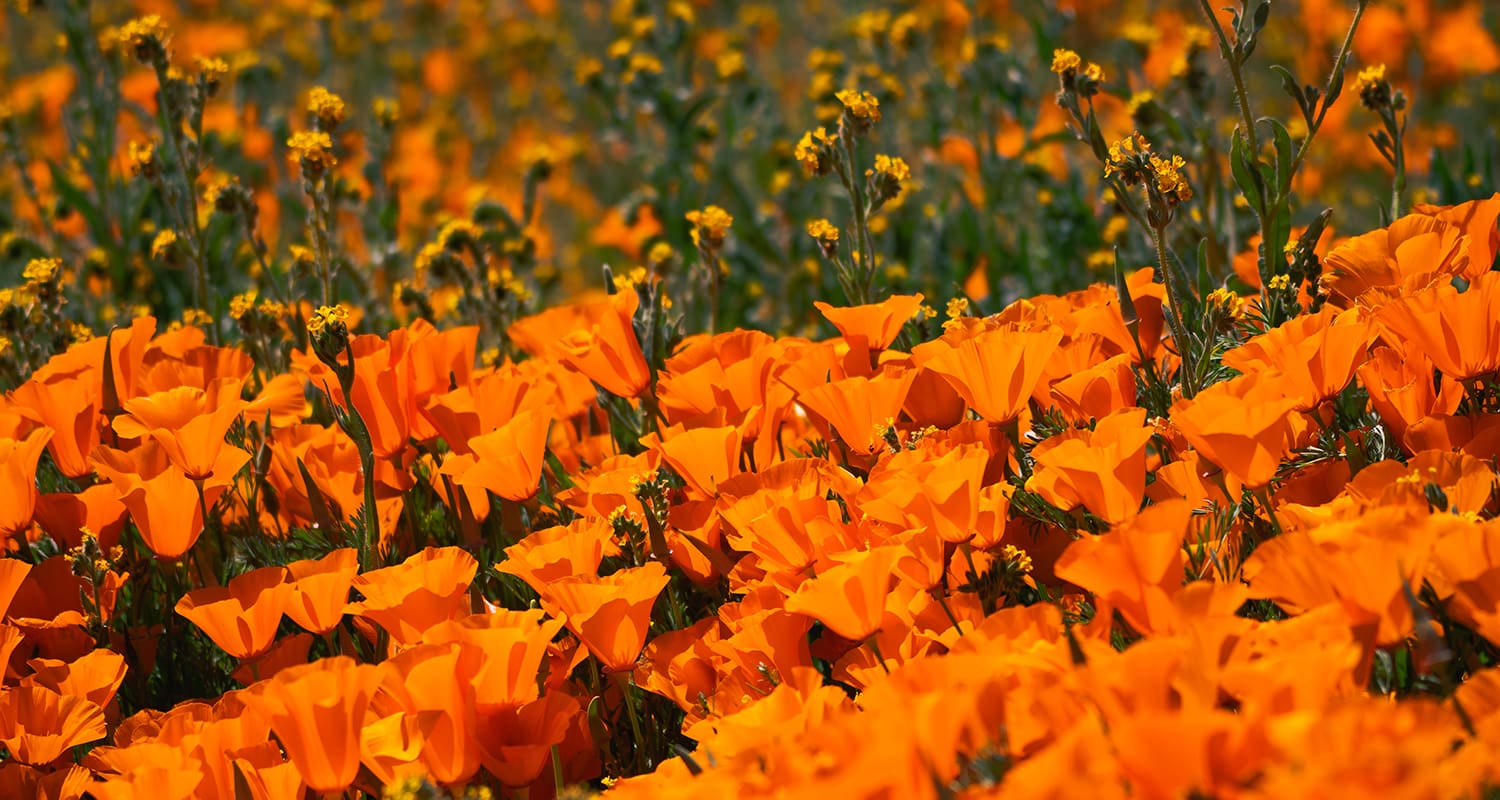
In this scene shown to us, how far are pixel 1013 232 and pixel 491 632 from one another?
3330mm

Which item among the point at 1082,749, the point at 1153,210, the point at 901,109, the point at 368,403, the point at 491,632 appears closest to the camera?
the point at 1082,749

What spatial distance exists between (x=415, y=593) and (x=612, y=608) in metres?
0.24

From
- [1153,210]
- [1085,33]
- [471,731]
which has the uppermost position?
[1085,33]

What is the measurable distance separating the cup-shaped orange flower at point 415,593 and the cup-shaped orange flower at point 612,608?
12 cm

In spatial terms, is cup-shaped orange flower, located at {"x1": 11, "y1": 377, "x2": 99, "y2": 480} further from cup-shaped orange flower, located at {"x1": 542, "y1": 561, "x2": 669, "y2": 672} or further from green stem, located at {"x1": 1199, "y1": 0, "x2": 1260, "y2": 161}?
green stem, located at {"x1": 1199, "y1": 0, "x2": 1260, "y2": 161}

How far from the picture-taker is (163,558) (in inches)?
74.9

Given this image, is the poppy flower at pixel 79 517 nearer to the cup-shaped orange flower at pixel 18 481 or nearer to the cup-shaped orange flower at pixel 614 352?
the cup-shaped orange flower at pixel 18 481

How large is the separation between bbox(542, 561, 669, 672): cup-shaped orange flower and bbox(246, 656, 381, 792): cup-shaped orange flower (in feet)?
0.73

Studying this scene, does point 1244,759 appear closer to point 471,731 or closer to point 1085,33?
point 471,731

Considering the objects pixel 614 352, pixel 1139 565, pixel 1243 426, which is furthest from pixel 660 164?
pixel 1139 565

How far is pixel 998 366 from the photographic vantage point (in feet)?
5.75

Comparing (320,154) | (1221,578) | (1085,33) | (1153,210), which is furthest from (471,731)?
(1085,33)

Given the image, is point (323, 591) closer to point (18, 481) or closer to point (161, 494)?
point (161, 494)

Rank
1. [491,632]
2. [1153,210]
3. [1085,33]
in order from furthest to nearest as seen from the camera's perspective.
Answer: [1085,33], [1153,210], [491,632]
